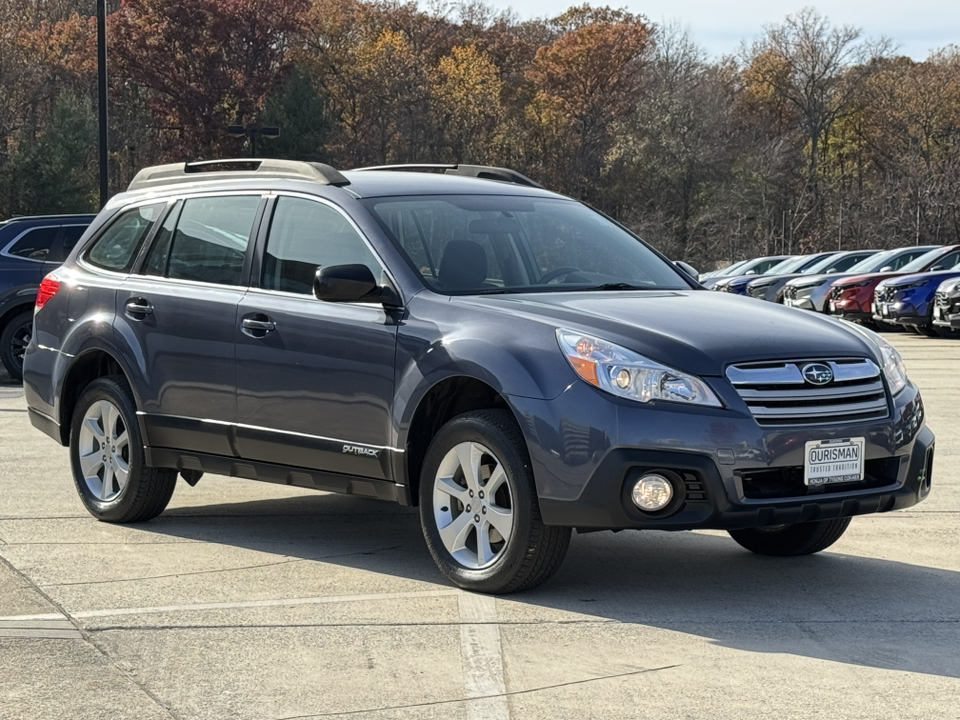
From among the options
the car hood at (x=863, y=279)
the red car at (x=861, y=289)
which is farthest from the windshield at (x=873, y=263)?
the car hood at (x=863, y=279)

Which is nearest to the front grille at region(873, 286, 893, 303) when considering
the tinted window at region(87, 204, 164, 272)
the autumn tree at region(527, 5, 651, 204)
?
the tinted window at region(87, 204, 164, 272)

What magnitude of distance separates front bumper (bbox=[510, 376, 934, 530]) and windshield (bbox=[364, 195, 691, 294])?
103 cm

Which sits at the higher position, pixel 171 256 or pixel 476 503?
pixel 171 256

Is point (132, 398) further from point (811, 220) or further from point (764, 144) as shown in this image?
point (764, 144)

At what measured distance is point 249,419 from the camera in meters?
7.23

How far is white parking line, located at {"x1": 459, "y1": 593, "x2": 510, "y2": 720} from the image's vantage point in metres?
4.65

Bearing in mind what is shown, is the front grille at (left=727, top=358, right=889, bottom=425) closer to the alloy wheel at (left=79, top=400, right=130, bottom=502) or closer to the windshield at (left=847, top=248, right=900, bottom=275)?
the alloy wheel at (left=79, top=400, right=130, bottom=502)

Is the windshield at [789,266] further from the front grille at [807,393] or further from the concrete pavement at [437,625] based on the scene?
the front grille at [807,393]

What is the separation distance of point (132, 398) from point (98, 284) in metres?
0.75

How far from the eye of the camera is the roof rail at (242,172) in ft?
24.3

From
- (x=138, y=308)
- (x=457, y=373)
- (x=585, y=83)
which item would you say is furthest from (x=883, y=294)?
(x=585, y=83)

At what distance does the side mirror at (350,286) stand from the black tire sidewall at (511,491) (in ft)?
2.29

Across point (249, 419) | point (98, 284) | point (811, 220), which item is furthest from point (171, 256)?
point (811, 220)

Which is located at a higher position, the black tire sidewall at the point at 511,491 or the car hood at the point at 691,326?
the car hood at the point at 691,326
